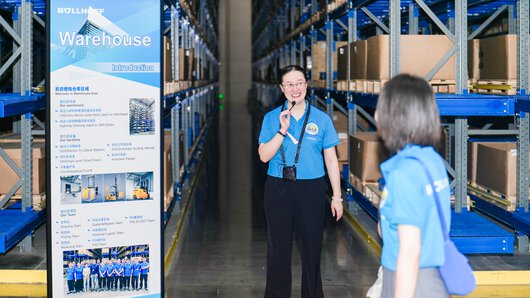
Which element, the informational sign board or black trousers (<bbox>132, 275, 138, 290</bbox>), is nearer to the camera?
the informational sign board

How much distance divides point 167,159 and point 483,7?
4.16m

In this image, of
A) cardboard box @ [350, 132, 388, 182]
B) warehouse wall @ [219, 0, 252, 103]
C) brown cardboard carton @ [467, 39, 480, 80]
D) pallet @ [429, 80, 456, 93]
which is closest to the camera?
pallet @ [429, 80, 456, 93]

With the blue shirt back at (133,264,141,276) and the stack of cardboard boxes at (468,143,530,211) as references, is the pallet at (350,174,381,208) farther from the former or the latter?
the blue shirt back at (133,264,141,276)

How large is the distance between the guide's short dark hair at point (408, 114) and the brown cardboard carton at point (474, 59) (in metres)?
5.07

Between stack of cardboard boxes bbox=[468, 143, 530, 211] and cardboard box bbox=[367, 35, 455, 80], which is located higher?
cardboard box bbox=[367, 35, 455, 80]

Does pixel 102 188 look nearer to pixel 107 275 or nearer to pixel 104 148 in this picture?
pixel 104 148

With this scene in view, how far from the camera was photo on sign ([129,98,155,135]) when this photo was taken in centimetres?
465

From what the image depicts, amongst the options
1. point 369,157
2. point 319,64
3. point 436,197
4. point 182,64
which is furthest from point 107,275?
point 319,64

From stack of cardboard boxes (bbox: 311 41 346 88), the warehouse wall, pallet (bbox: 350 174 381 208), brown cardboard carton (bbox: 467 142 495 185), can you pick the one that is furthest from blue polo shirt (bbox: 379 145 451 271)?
the warehouse wall

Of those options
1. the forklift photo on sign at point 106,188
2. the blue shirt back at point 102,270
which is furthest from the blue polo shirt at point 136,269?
the forklift photo on sign at point 106,188

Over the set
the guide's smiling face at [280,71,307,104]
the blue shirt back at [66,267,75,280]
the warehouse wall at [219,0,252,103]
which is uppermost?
the warehouse wall at [219,0,252,103]

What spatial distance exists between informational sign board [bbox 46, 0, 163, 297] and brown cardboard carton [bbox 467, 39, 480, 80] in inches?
161

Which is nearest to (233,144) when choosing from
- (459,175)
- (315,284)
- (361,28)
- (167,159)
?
(361,28)

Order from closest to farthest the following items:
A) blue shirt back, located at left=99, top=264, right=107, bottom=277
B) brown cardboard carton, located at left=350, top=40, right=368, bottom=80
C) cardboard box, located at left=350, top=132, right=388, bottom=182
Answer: blue shirt back, located at left=99, top=264, right=107, bottom=277 < brown cardboard carton, located at left=350, top=40, right=368, bottom=80 < cardboard box, located at left=350, top=132, right=388, bottom=182
